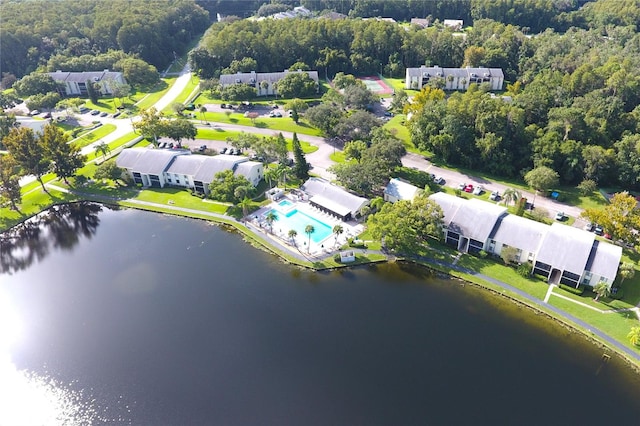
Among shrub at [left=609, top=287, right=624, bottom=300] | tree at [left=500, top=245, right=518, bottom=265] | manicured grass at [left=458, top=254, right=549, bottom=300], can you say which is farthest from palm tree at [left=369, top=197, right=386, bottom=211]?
shrub at [left=609, top=287, right=624, bottom=300]

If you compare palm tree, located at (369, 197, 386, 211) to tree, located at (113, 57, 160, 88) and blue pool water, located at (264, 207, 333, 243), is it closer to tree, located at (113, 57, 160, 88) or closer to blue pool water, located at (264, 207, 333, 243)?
blue pool water, located at (264, 207, 333, 243)

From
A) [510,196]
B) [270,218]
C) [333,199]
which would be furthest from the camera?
A: [333,199]

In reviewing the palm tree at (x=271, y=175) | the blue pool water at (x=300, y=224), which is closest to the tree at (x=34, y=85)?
the palm tree at (x=271, y=175)

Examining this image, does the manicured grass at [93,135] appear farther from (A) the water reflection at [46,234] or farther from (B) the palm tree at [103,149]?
(A) the water reflection at [46,234]

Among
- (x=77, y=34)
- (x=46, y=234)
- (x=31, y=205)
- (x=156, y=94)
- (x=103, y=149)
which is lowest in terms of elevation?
(x=46, y=234)

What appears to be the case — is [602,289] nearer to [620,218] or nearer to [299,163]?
[620,218]

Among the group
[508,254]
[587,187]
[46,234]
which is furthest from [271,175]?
[587,187]

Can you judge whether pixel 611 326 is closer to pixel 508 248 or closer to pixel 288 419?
pixel 508 248

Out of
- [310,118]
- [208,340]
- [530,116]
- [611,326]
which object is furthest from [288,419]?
[530,116]
